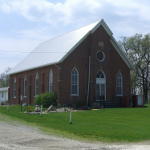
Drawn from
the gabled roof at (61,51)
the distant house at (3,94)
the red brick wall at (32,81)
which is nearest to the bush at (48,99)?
the red brick wall at (32,81)

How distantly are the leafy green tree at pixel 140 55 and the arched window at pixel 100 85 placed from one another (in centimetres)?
2200

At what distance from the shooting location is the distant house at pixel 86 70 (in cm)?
3281

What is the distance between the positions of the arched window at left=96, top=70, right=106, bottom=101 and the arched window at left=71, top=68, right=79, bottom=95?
2.44 meters

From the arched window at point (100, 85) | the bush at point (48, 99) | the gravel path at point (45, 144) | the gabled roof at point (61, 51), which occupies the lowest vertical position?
the gravel path at point (45, 144)

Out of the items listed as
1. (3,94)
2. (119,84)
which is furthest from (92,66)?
(3,94)

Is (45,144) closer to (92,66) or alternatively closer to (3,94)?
(92,66)

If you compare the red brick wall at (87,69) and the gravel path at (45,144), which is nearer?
the gravel path at (45,144)

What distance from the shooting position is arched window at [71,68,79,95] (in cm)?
3338

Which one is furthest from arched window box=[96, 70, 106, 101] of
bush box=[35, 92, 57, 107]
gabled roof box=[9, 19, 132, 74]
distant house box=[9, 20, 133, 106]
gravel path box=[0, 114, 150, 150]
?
gravel path box=[0, 114, 150, 150]

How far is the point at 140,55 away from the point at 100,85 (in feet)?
76.4

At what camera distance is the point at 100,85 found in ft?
114

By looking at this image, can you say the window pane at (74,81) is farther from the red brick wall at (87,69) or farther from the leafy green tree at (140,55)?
the leafy green tree at (140,55)

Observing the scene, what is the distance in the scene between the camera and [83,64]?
111 feet

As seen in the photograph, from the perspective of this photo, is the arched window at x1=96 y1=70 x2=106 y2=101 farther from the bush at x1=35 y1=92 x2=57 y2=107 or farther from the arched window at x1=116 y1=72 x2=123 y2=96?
the bush at x1=35 y1=92 x2=57 y2=107
